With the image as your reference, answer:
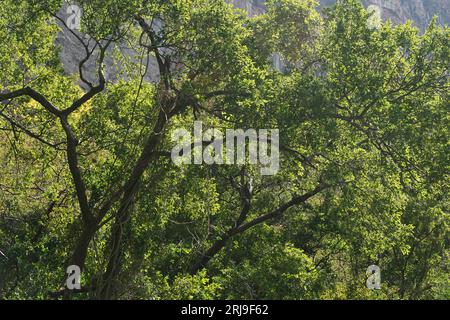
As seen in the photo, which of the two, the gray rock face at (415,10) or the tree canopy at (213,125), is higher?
the gray rock face at (415,10)

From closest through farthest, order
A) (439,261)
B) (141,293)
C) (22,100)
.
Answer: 1. (141,293)
2. (22,100)
3. (439,261)

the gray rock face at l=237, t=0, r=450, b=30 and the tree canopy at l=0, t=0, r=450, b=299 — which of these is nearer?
the tree canopy at l=0, t=0, r=450, b=299

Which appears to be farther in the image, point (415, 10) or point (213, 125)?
point (415, 10)

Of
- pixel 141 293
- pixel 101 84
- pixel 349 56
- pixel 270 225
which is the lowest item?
pixel 141 293

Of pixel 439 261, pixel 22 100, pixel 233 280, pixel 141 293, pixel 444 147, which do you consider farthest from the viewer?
pixel 439 261

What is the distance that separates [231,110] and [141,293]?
370 cm

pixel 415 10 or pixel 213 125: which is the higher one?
pixel 415 10

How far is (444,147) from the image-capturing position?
1198cm

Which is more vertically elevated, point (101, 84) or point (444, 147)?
point (101, 84)

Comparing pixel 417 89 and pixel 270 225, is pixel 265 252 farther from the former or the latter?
pixel 417 89

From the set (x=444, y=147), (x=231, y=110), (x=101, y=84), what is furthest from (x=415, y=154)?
(x=101, y=84)

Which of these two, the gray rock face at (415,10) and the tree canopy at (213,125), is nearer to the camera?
the tree canopy at (213,125)

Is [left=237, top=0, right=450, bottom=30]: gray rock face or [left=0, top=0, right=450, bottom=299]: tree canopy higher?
[left=237, top=0, right=450, bottom=30]: gray rock face

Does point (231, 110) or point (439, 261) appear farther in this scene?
point (439, 261)
